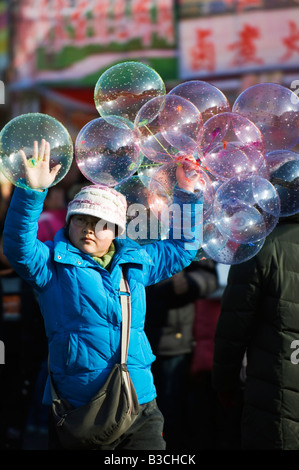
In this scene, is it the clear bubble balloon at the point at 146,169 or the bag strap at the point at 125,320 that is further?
the clear bubble balloon at the point at 146,169

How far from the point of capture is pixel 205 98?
Result: 271 cm

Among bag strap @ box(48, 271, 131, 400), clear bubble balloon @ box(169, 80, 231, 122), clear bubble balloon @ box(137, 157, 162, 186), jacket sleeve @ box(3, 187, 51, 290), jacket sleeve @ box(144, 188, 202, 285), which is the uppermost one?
clear bubble balloon @ box(169, 80, 231, 122)

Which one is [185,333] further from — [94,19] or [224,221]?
[94,19]

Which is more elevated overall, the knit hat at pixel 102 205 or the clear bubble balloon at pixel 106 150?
the clear bubble balloon at pixel 106 150

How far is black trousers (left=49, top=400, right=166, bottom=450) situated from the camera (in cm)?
248

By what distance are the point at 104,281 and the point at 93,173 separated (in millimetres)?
455

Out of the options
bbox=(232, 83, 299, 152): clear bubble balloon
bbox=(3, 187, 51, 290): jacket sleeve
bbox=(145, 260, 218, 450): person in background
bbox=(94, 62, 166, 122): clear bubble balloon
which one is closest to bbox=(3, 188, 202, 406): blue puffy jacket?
bbox=(3, 187, 51, 290): jacket sleeve

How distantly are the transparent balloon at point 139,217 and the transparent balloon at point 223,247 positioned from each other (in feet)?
0.63

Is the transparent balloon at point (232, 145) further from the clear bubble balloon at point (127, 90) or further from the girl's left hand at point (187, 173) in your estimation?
the clear bubble balloon at point (127, 90)

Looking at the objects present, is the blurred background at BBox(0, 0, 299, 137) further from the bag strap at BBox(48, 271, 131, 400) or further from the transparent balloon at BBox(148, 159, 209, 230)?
the bag strap at BBox(48, 271, 131, 400)

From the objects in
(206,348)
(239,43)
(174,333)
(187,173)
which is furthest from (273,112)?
(239,43)

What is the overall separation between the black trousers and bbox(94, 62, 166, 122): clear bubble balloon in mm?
1245

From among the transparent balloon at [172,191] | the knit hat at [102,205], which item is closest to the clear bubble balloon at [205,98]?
the transparent balloon at [172,191]

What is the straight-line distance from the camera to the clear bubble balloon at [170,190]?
8.64 feet
